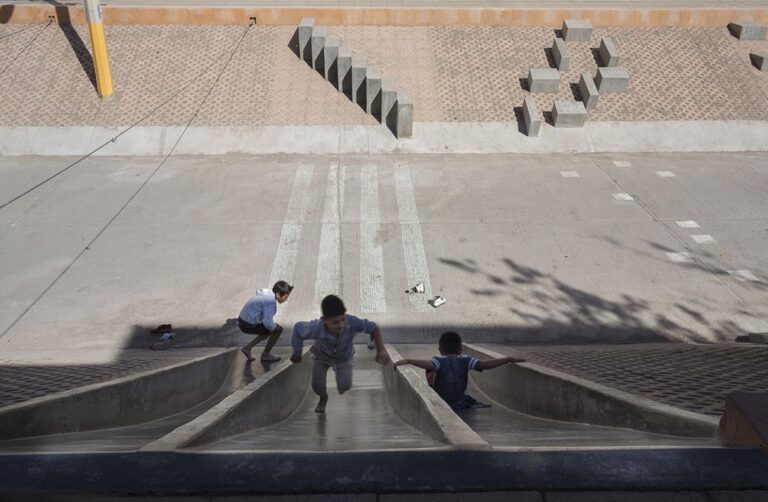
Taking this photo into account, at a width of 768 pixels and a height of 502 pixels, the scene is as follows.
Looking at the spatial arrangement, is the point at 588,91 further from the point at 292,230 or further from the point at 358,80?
the point at 292,230

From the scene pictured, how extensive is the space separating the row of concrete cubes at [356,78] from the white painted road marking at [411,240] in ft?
5.07

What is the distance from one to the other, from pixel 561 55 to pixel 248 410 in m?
13.4

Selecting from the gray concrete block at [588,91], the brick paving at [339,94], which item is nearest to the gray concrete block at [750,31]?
the brick paving at [339,94]

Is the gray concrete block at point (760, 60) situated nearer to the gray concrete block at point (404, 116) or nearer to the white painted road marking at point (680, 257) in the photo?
the white painted road marking at point (680, 257)

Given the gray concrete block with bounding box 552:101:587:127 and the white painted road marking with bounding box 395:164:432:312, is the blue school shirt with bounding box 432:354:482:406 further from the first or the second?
the gray concrete block with bounding box 552:101:587:127

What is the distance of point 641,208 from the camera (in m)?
12.1

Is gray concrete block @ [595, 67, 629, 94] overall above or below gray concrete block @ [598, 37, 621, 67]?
below

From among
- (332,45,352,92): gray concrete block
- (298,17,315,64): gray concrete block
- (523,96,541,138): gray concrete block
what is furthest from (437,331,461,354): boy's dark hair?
(298,17,315,64): gray concrete block

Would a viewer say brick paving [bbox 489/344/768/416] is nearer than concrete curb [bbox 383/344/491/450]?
No

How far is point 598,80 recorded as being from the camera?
15852mm

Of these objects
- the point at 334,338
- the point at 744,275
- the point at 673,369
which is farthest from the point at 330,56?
the point at 673,369

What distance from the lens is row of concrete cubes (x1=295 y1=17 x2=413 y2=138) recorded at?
14.8 metres

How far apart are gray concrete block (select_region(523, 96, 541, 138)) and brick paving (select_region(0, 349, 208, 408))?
371 inches

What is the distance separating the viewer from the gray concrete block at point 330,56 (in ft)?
51.2
